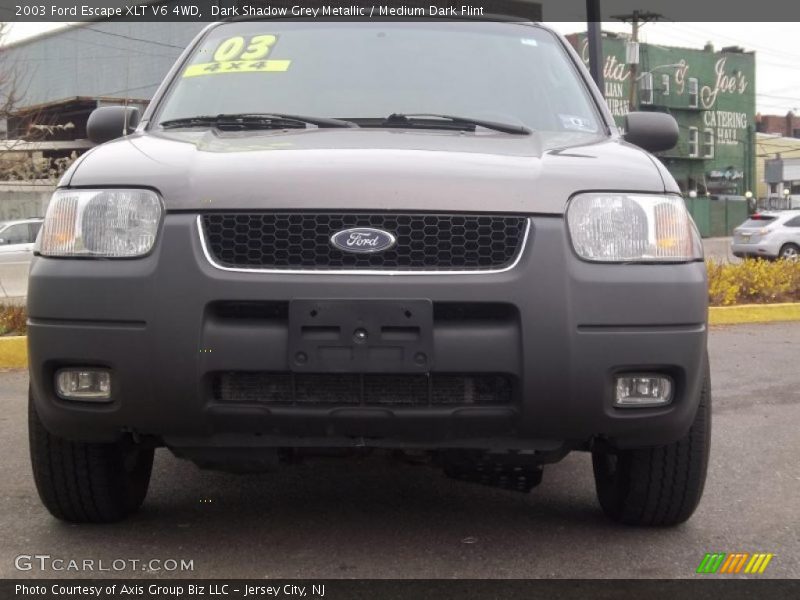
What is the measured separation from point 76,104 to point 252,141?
3453 cm

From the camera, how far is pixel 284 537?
319cm

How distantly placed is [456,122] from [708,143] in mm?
52449

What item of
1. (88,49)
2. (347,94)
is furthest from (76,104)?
(347,94)

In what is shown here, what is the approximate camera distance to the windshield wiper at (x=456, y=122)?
3.42 metres

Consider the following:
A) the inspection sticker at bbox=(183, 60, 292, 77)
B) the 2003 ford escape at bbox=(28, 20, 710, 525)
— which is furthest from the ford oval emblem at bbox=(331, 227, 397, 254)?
the inspection sticker at bbox=(183, 60, 292, 77)

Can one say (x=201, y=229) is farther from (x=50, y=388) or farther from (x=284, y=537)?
(x=284, y=537)

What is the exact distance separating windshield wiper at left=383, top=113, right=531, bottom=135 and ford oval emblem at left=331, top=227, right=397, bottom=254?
0.84m

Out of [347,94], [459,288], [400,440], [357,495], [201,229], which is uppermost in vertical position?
[347,94]

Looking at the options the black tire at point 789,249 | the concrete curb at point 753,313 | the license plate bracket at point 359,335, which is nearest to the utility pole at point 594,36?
the concrete curb at point 753,313

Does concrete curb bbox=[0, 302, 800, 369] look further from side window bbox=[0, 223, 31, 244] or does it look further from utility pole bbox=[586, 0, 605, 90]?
side window bbox=[0, 223, 31, 244]

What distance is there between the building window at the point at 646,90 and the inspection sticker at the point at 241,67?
47.7 metres

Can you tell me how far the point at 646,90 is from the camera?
49406 mm

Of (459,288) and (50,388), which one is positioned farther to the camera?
(50,388)

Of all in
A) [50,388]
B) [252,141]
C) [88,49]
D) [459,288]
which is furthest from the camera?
[88,49]
